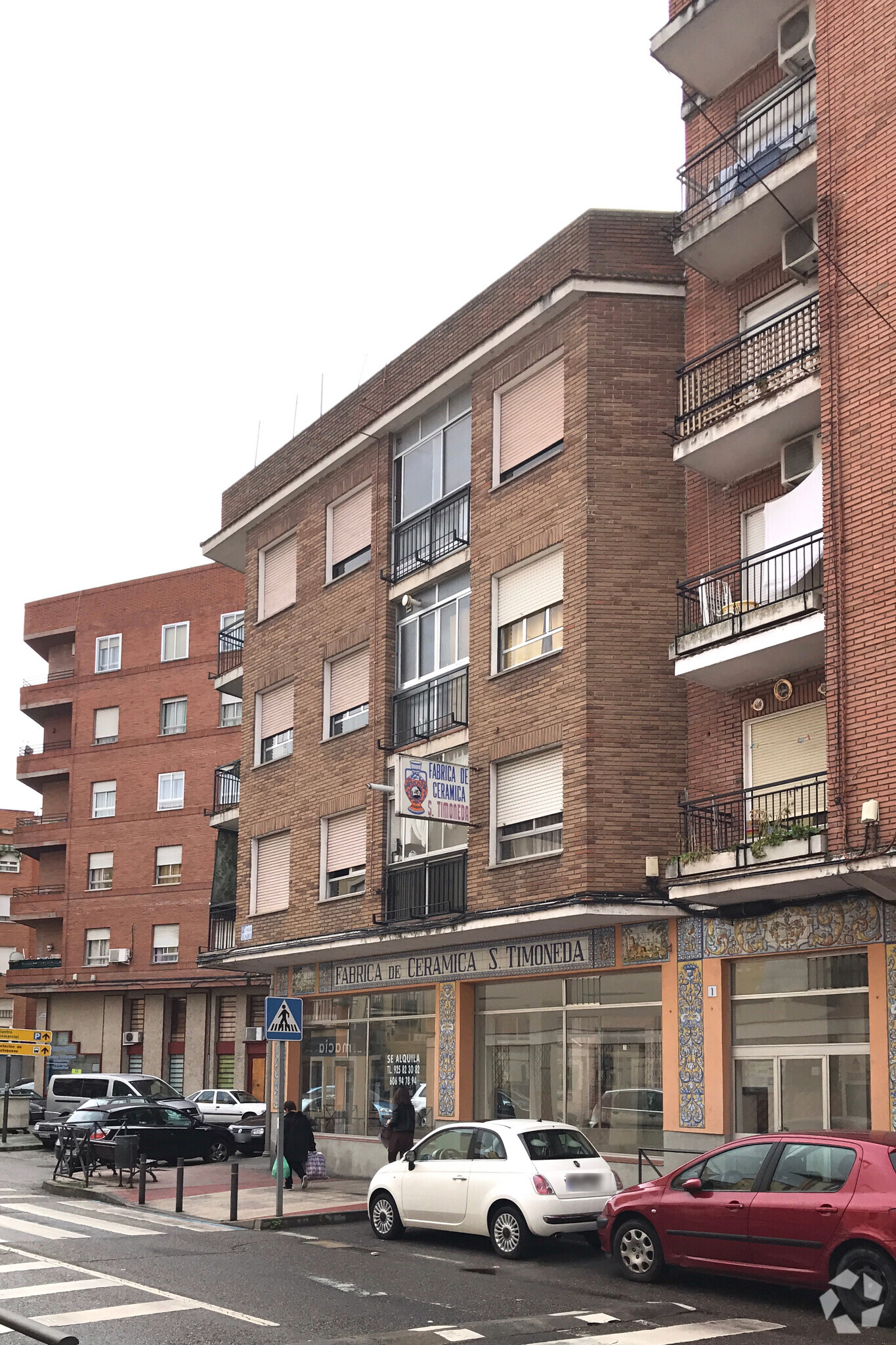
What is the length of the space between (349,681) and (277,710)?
308 centimetres

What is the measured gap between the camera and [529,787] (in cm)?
2088

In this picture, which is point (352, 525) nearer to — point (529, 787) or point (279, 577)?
point (279, 577)

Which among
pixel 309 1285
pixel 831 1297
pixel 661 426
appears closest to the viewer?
pixel 831 1297

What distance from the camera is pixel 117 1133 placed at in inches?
1023

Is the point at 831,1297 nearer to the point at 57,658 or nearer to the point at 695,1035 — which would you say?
the point at 695,1035

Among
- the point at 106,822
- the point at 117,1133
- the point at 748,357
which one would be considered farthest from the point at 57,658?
the point at 748,357

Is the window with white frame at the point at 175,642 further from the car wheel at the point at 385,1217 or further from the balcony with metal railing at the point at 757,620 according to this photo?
the car wheel at the point at 385,1217

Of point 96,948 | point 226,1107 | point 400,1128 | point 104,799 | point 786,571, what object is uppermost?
point 104,799

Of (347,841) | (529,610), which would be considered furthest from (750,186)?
(347,841)

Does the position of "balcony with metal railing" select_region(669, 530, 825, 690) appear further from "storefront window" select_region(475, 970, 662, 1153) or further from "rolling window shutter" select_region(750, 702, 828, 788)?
"storefront window" select_region(475, 970, 662, 1153)

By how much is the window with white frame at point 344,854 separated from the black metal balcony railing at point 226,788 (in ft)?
17.3

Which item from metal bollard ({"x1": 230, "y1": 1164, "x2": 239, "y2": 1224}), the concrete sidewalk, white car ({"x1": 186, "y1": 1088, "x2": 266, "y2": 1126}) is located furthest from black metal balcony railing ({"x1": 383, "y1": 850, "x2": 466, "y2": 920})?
white car ({"x1": 186, "y1": 1088, "x2": 266, "y2": 1126})

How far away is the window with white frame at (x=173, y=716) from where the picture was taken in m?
51.6

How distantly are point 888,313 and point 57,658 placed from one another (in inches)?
1781
